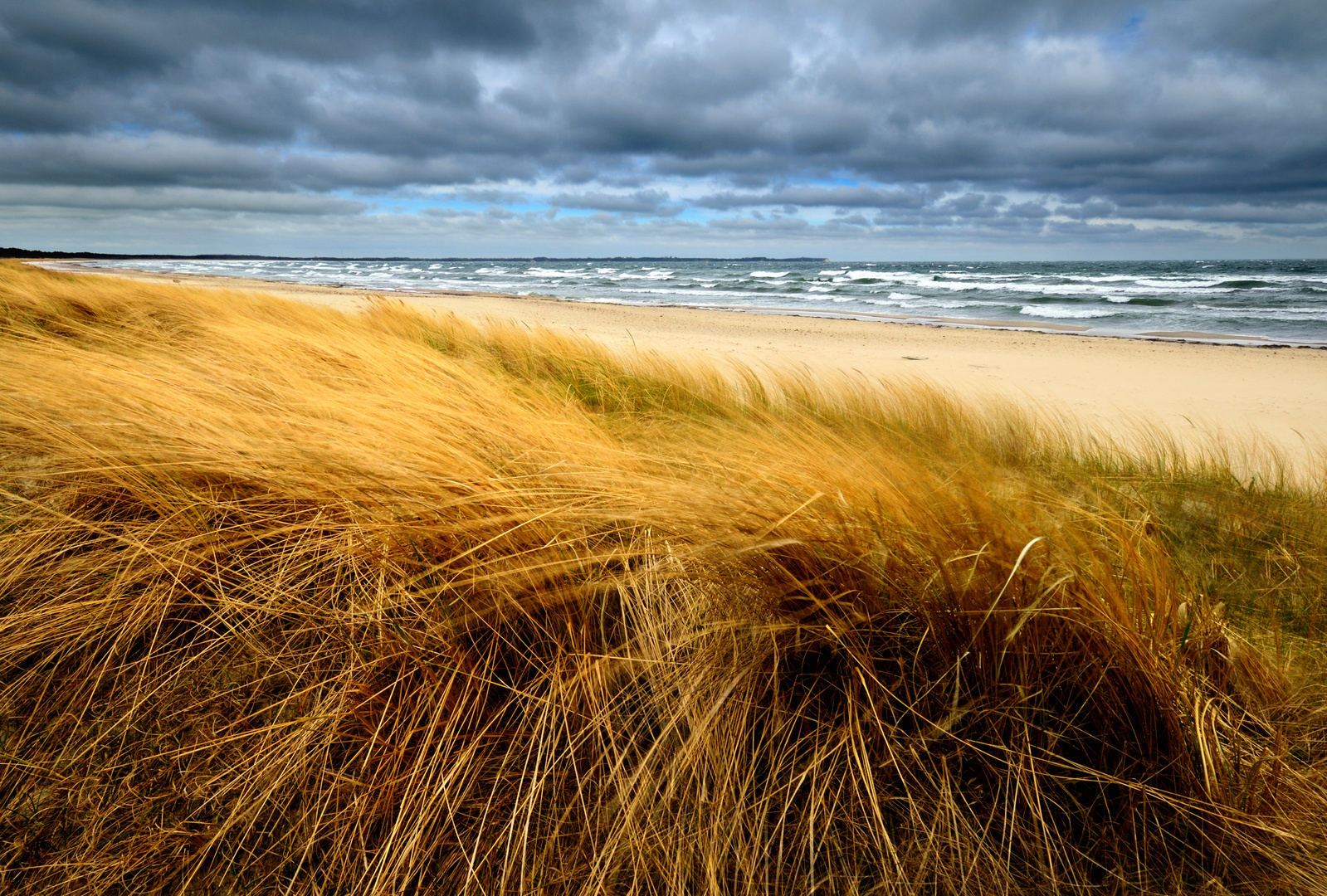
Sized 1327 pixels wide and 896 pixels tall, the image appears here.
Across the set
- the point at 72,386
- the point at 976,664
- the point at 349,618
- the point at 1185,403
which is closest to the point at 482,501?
the point at 349,618

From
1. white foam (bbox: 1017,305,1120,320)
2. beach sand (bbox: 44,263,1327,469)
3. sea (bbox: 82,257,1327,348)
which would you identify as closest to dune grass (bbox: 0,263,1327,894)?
beach sand (bbox: 44,263,1327,469)

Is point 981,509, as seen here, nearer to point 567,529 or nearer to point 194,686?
point 567,529

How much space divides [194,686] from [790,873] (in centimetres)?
113

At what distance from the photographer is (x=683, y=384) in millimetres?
3840

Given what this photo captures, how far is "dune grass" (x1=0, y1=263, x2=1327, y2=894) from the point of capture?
1.01m

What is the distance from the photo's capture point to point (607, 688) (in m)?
1.18

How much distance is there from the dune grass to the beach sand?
11.9ft

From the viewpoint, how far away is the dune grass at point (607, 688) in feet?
3.31

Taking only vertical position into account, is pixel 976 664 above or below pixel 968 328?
above

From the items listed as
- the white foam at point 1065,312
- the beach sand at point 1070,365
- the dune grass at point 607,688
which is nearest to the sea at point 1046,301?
the white foam at point 1065,312

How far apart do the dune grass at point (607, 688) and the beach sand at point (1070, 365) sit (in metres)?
3.64

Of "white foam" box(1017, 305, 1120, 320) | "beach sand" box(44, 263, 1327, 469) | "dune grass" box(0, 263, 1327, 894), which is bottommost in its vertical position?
"white foam" box(1017, 305, 1120, 320)

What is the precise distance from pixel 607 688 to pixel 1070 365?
9601 millimetres

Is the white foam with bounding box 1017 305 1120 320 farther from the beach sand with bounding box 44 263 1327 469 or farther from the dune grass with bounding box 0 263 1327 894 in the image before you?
the dune grass with bounding box 0 263 1327 894
